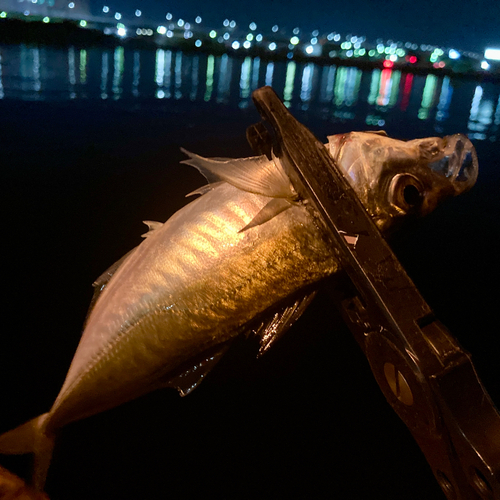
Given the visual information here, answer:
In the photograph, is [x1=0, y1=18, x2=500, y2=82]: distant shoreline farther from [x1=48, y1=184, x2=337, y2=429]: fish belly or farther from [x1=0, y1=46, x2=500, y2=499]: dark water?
[x1=48, y1=184, x2=337, y2=429]: fish belly

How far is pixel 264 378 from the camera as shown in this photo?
3742 millimetres

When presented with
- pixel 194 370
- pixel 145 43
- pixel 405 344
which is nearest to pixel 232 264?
pixel 194 370

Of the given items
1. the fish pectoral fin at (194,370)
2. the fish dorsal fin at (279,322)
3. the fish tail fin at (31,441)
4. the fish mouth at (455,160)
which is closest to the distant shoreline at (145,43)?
the fish tail fin at (31,441)

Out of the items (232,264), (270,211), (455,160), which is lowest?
(232,264)

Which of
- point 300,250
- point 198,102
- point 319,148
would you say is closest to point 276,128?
point 319,148

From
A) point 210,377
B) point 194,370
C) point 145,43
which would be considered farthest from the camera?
point 145,43

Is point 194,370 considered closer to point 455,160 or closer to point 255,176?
point 255,176

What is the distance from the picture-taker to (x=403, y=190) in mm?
1510

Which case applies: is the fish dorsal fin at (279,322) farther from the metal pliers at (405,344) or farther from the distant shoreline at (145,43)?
the distant shoreline at (145,43)

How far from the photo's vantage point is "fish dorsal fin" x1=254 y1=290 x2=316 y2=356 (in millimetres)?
1521

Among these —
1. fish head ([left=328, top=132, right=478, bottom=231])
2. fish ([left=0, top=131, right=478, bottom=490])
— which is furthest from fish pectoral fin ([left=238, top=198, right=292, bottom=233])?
fish head ([left=328, top=132, right=478, bottom=231])

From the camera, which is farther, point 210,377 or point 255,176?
point 210,377

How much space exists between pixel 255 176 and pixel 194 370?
846 mm

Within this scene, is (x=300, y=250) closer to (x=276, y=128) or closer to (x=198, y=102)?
(x=276, y=128)
